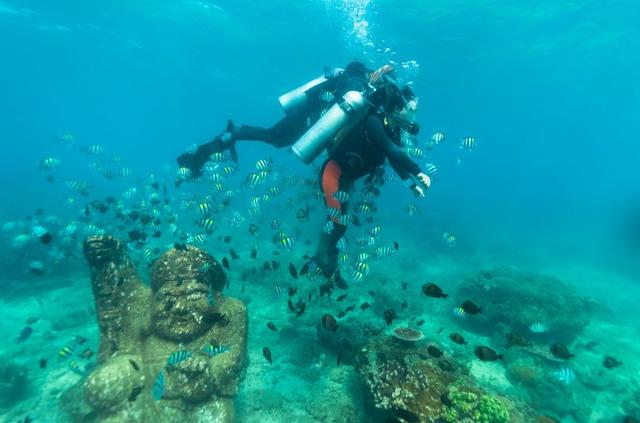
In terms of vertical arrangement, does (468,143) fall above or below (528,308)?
above

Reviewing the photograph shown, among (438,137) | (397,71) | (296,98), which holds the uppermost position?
(397,71)

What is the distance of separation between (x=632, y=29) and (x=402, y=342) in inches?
1308

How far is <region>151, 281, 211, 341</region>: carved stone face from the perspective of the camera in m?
7.34

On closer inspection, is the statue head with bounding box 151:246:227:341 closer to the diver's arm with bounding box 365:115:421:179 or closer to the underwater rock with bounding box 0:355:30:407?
the underwater rock with bounding box 0:355:30:407

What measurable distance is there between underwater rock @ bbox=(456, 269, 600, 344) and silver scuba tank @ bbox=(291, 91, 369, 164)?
8402 millimetres

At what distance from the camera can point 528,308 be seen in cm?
1199

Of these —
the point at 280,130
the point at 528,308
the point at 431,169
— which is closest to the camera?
the point at 431,169

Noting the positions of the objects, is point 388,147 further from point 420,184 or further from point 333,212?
point 333,212

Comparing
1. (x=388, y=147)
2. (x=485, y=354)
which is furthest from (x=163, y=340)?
(x=485, y=354)

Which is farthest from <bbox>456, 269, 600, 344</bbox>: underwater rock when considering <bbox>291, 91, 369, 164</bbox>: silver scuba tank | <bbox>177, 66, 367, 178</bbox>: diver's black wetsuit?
<bbox>291, 91, 369, 164</bbox>: silver scuba tank

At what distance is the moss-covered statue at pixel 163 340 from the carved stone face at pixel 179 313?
19 mm

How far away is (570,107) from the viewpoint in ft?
180

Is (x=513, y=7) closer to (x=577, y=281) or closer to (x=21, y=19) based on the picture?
(x=577, y=281)

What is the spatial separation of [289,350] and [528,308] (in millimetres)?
7987
